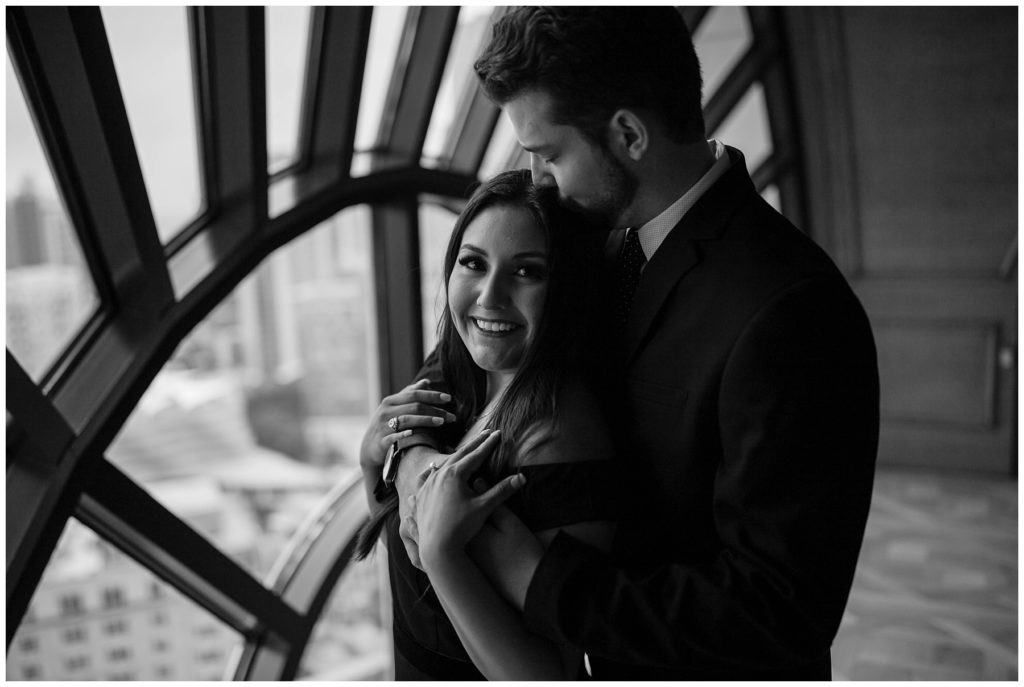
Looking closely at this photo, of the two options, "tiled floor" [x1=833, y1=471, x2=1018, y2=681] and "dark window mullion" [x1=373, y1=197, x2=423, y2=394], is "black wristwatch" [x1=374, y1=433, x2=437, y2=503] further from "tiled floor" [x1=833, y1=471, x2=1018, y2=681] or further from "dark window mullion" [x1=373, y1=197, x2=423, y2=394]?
"tiled floor" [x1=833, y1=471, x2=1018, y2=681]

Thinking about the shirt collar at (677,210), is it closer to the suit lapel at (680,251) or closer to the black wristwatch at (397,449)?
the suit lapel at (680,251)

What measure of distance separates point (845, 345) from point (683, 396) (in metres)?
0.27

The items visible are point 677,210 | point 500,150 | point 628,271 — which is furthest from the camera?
point 500,150

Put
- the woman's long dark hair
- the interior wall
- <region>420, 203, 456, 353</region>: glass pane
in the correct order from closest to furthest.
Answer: the woman's long dark hair < <region>420, 203, 456, 353</region>: glass pane < the interior wall

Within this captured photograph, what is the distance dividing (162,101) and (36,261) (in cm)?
68

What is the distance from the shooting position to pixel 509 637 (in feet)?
4.80

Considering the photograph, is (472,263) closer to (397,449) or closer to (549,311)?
(549,311)

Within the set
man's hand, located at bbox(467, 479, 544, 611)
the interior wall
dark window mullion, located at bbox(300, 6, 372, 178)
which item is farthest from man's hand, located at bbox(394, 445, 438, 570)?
the interior wall

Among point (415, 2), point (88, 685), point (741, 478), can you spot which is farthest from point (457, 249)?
point (415, 2)

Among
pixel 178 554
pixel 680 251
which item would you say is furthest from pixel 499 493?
pixel 178 554

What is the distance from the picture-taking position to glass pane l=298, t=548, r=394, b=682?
15.4 feet

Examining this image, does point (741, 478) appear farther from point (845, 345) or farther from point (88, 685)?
point (88, 685)

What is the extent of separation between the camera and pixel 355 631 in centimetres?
499

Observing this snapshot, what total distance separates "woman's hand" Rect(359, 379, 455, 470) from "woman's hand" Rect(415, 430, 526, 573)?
0.18m
